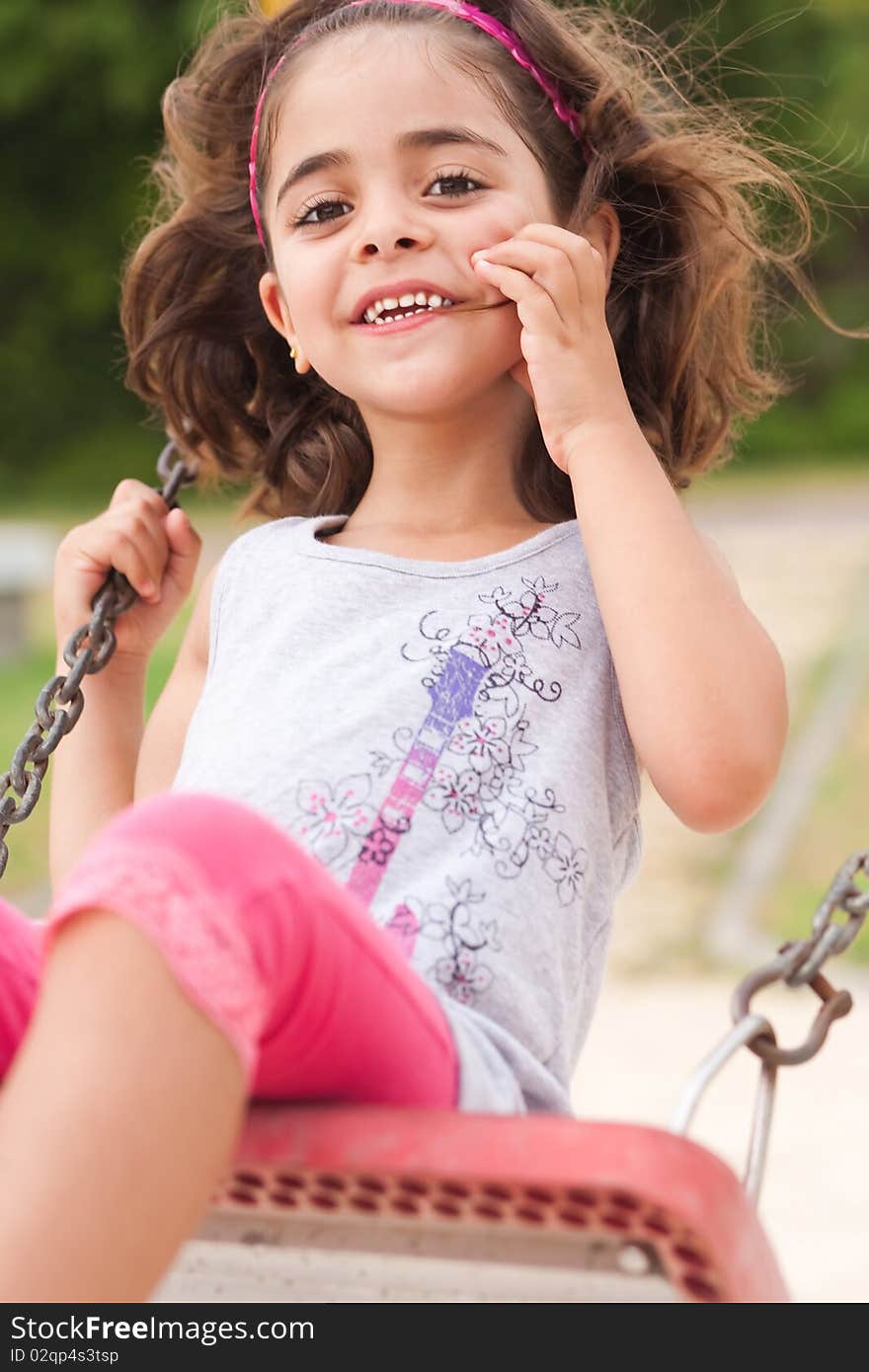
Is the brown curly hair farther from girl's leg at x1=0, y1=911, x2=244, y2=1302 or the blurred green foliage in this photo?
the blurred green foliage

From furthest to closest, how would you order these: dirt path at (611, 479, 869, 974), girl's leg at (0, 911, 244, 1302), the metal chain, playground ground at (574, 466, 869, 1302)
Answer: dirt path at (611, 479, 869, 974)
playground ground at (574, 466, 869, 1302)
the metal chain
girl's leg at (0, 911, 244, 1302)

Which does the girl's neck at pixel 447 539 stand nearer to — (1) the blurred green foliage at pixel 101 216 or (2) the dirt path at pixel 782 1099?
(2) the dirt path at pixel 782 1099

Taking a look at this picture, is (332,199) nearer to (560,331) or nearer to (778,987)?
(560,331)

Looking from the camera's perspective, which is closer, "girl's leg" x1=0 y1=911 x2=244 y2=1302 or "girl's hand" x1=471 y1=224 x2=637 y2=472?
"girl's leg" x1=0 y1=911 x2=244 y2=1302

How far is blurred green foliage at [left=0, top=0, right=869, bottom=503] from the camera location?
1316cm

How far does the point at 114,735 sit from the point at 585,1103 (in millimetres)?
1530

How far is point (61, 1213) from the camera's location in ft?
2.78

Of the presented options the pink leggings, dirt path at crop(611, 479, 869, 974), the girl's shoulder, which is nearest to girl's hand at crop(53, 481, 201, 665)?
the girl's shoulder

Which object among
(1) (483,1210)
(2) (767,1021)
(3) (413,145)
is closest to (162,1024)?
(1) (483,1210)

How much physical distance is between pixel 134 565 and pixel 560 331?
514 mm

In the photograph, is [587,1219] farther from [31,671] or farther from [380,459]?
[31,671]

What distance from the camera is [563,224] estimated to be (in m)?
1.51

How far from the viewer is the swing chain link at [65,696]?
4.72 ft

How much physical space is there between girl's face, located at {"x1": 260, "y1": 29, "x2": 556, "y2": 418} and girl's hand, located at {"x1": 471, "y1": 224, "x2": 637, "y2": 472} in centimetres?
4
